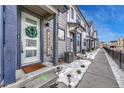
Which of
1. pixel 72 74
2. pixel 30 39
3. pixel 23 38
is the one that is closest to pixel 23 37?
pixel 23 38

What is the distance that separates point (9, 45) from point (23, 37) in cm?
163

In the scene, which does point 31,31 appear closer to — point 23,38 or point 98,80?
point 23,38

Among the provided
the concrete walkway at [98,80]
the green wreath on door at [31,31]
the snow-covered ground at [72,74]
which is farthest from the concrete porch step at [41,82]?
the green wreath on door at [31,31]

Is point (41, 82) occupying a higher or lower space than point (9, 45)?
lower

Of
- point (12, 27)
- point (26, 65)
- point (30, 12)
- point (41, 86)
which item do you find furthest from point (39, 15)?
point (41, 86)

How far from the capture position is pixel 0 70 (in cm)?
258

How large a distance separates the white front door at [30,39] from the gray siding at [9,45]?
142 centimetres

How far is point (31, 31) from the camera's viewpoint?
4.68 m

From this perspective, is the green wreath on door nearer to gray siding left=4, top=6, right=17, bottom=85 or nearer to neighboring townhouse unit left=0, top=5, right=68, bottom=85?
neighboring townhouse unit left=0, top=5, right=68, bottom=85

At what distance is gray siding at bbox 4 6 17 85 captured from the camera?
2.68 metres
